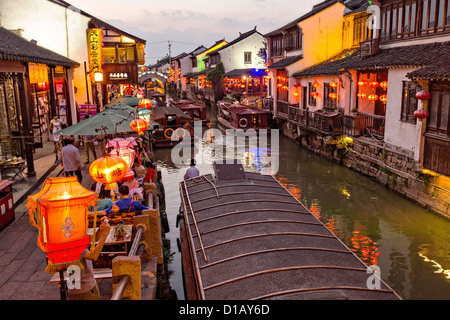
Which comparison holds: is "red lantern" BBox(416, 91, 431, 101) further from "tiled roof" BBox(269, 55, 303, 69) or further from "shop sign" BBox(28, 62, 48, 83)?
"tiled roof" BBox(269, 55, 303, 69)

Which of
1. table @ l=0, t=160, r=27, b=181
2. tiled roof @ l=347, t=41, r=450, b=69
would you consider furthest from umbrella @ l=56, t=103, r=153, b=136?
tiled roof @ l=347, t=41, r=450, b=69

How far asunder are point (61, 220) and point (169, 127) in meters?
25.5

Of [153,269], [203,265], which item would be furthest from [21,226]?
[203,265]

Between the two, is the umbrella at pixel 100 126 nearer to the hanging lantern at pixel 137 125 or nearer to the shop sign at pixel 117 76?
the hanging lantern at pixel 137 125

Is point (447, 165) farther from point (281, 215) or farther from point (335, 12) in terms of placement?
A: point (335, 12)

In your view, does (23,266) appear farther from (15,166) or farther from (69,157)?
(15,166)

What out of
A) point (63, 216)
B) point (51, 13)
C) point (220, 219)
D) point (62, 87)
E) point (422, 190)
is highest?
point (51, 13)

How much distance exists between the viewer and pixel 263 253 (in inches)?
287

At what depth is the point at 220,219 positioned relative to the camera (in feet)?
30.5

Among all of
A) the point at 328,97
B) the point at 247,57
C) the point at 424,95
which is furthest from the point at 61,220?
the point at 247,57

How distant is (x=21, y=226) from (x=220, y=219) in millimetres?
5173

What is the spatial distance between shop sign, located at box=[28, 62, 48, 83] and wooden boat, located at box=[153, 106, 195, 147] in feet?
44.5

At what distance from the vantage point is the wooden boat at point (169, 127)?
1162 inches

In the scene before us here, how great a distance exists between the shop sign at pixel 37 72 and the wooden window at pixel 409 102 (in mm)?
14941
